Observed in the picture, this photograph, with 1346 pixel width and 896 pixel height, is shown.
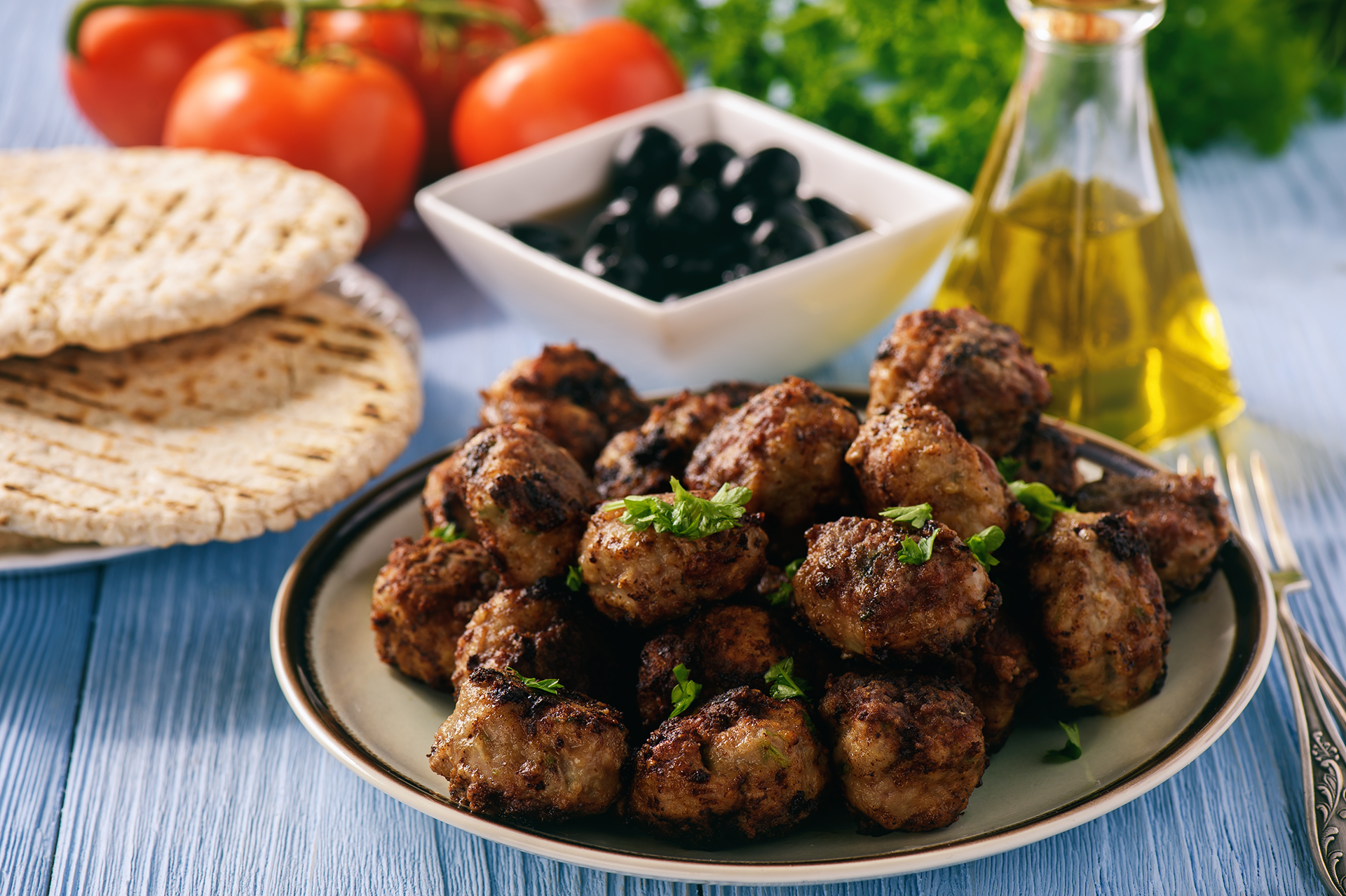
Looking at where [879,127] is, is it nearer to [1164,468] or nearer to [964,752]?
[1164,468]

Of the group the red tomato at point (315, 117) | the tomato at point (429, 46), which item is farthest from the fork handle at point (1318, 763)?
the tomato at point (429, 46)

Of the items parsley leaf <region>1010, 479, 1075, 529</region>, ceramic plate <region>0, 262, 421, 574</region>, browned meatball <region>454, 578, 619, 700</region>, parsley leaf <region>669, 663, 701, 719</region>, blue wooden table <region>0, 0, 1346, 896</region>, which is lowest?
blue wooden table <region>0, 0, 1346, 896</region>

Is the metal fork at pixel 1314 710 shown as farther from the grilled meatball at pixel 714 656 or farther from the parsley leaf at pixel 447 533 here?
the parsley leaf at pixel 447 533

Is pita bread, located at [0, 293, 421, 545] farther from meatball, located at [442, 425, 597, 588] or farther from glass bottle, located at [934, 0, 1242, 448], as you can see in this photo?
glass bottle, located at [934, 0, 1242, 448]

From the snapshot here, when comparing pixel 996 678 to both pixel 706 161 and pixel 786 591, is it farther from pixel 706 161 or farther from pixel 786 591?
pixel 706 161

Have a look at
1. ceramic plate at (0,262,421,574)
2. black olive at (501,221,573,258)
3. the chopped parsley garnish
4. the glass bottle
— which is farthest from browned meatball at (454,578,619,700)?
black olive at (501,221,573,258)

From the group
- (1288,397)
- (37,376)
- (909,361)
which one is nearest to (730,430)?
(909,361)

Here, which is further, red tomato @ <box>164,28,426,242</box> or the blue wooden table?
red tomato @ <box>164,28,426,242</box>
